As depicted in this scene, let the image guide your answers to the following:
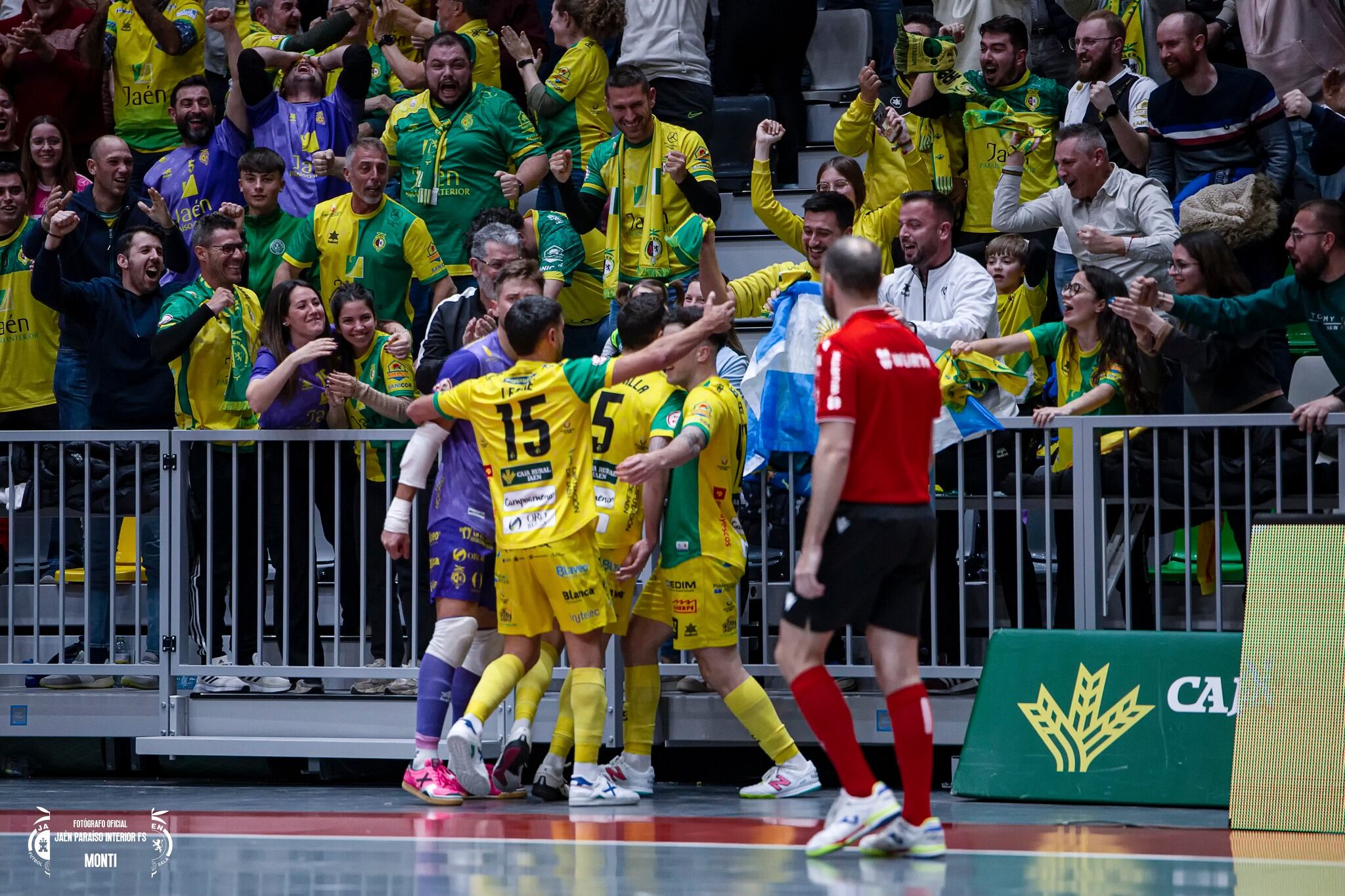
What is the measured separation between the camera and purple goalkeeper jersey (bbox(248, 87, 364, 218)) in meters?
11.7

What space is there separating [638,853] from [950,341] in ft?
11.4

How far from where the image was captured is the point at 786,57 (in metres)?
12.1

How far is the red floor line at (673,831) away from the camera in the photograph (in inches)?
244

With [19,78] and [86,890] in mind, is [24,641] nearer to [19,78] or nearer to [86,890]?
[86,890]

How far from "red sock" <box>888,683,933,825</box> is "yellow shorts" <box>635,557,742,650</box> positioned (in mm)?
1622

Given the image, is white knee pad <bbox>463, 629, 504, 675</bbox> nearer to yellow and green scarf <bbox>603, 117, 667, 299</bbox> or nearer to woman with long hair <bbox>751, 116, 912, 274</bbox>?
yellow and green scarf <bbox>603, 117, 667, 299</bbox>

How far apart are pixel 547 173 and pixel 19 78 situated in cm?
463

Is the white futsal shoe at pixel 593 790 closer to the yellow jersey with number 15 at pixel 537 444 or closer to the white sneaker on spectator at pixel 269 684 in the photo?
the yellow jersey with number 15 at pixel 537 444

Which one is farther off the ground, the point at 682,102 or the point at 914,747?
the point at 682,102

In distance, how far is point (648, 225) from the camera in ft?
34.0

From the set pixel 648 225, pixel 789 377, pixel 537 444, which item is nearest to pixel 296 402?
pixel 537 444

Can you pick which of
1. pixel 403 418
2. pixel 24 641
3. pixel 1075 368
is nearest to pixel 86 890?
pixel 403 418

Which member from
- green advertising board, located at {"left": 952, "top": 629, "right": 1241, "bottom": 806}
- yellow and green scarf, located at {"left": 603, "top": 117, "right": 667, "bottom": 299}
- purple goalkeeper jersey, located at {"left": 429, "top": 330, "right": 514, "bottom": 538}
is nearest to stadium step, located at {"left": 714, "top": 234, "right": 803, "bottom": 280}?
yellow and green scarf, located at {"left": 603, "top": 117, "right": 667, "bottom": 299}

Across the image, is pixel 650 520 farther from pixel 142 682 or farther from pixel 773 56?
pixel 773 56
